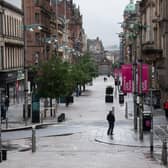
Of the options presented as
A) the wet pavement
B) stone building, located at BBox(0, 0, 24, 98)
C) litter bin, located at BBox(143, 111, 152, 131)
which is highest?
stone building, located at BBox(0, 0, 24, 98)

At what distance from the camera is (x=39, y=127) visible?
46.5m

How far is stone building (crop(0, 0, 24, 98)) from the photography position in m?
72.9

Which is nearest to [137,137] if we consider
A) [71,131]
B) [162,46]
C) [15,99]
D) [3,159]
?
[71,131]

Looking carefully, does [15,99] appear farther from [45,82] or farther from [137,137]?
[137,137]

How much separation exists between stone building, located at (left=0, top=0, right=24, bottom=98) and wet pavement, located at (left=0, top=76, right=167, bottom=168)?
2110 centimetres

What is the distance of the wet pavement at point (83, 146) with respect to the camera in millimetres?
27312

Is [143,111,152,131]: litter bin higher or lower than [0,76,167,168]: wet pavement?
higher

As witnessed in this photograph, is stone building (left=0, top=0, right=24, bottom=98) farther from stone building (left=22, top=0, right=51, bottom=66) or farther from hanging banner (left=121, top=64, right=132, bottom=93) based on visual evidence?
hanging banner (left=121, top=64, right=132, bottom=93)

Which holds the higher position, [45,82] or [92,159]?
[45,82]

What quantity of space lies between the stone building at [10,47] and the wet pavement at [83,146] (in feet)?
69.2

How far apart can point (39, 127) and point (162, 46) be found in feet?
68.6

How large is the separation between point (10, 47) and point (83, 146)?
45.3 m

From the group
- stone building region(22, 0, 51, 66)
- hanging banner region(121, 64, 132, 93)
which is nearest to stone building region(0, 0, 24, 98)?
stone building region(22, 0, 51, 66)

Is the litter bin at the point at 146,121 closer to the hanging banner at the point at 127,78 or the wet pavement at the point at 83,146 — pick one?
the wet pavement at the point at 83,146
